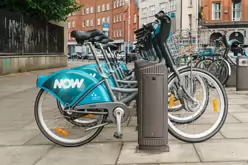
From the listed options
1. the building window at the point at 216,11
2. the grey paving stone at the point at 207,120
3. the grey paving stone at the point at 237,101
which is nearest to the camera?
the grey paving stone at the point at 207,120

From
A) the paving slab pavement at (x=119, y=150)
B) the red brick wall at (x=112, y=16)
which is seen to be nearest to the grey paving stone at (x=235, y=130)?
the paving slab pavement at (x=119, y=150)

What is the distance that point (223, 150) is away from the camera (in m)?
3.96

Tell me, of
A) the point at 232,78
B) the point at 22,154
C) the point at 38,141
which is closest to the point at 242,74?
the point at 232,78

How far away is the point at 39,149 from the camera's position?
4.21m

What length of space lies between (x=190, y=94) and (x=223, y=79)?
16.8ft

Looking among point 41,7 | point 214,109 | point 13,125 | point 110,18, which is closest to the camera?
point 214,109

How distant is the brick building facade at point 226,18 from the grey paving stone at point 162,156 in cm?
3911

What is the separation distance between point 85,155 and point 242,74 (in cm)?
635

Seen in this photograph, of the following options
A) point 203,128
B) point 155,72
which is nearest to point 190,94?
point 203,128

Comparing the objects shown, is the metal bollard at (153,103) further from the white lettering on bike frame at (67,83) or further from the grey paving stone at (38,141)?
the grey paving stone at (38,141)

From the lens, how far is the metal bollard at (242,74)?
30.0ft

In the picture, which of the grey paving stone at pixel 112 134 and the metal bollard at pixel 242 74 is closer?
the grey paving stone at pixel 112 134

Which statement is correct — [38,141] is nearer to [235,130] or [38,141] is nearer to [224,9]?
[235,130]

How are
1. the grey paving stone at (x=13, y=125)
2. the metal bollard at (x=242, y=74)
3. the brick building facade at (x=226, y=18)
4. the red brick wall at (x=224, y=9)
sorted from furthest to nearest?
the red brick wall at (x=224, y=9) < the brick building facade at (x=226, y=18) < the metal bollard at (x=242, y=74) < the grey paving stone at (x=13, y=125)
